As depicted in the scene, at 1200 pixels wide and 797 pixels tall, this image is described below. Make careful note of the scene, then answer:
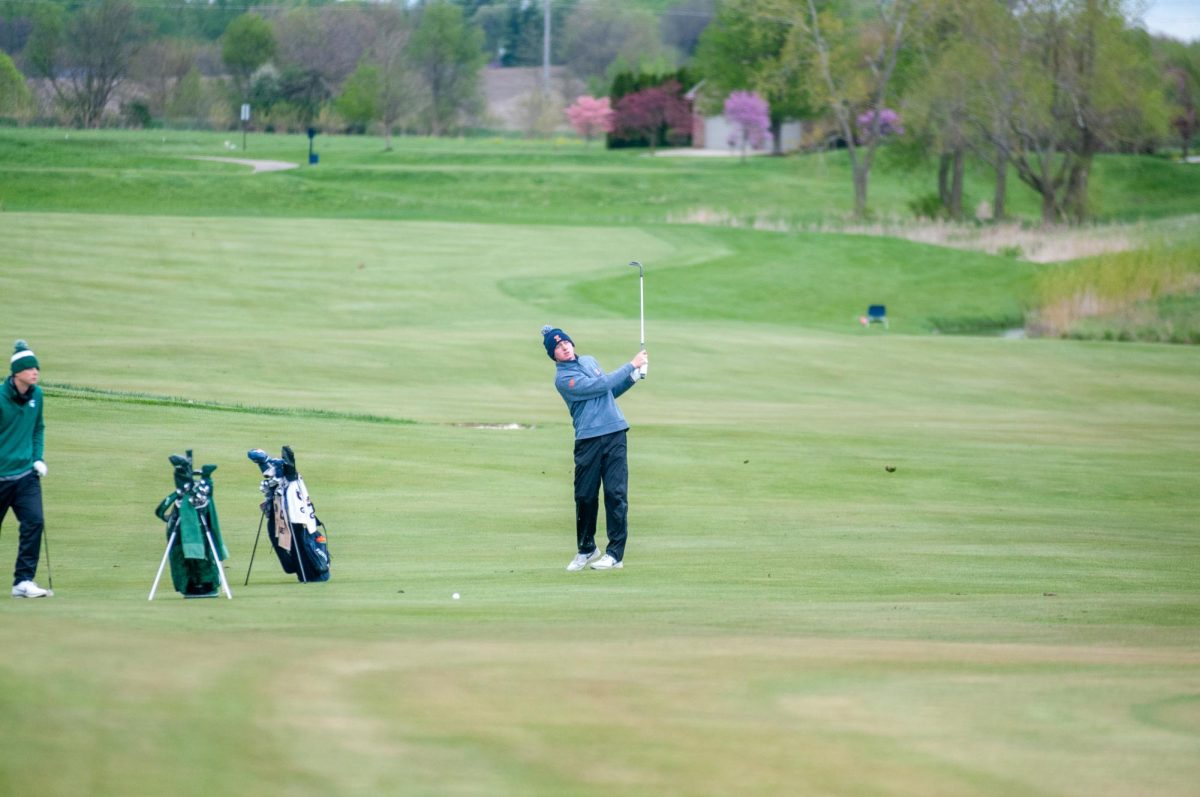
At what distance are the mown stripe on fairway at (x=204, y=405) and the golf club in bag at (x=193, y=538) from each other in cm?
1268

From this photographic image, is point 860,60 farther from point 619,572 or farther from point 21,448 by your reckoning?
point 21,448

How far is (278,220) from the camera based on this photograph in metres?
59.8

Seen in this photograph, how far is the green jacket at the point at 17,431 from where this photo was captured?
12.6 meters

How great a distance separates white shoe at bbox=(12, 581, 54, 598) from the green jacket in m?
A: 1.12

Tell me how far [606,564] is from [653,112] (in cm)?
10357

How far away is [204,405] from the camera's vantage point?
25.0 m

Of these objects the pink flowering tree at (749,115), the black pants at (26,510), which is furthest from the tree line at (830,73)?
the black pants at (26,510)

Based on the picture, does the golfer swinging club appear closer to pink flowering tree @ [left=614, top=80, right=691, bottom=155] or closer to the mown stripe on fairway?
the mown stripe on fairway

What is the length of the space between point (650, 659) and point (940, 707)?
71.8 inches

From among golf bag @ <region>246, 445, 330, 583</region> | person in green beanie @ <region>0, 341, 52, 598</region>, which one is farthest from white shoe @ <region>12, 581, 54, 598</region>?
golf bag @ <region>246, 445, 330, 583</region>

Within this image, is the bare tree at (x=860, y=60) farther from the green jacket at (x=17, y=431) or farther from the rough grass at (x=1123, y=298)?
the green jacket at (x=17, y=431)

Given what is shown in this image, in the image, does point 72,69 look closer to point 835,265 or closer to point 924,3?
point 835,265

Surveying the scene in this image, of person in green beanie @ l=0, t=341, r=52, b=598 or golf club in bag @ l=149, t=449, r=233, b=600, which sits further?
person in green beanie @ l=0, t=341, r=52, b=598

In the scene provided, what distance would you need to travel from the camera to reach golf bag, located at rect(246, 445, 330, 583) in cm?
1306
